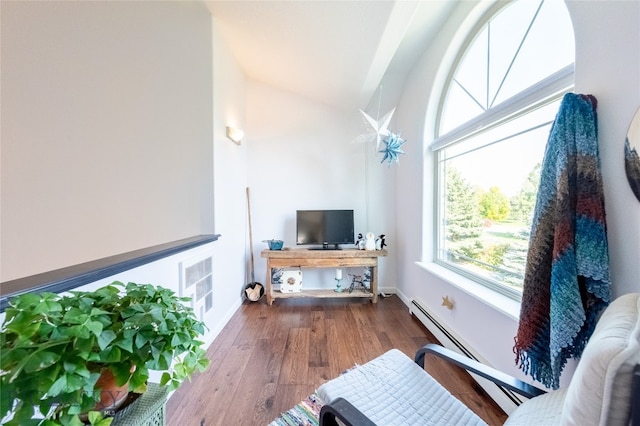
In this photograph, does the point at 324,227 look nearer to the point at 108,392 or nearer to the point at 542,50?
the point at 542,50

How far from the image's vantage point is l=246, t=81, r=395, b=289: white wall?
3.32m

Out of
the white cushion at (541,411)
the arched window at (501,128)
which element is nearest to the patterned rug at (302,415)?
the white cushion at (541,411)

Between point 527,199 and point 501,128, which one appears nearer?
point 527,199

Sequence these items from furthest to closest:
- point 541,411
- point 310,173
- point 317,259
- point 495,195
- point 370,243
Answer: point 310,173 → point 370,243 → point 317,259 → point 495,195 → point 541,411

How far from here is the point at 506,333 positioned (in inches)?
54.9

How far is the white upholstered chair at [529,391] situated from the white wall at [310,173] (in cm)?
225

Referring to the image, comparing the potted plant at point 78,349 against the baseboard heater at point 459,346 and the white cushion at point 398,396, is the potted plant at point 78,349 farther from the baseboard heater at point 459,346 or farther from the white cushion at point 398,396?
the baseboard heater at point 459,346

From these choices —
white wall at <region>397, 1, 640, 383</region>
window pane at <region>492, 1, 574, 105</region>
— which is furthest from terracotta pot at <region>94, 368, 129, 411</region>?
window pane at <region>492, 1, 574, 105</region>

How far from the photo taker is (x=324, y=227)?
10.4 ft

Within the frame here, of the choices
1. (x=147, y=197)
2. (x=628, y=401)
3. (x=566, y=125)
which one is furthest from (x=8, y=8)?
(x=628, y=401)

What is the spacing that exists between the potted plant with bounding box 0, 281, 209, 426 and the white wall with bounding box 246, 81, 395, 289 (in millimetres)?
2646

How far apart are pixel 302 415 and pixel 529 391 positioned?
3.71ft

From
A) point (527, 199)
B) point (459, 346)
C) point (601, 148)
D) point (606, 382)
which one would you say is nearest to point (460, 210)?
point (527, 199)

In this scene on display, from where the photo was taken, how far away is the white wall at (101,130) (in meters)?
2.06
